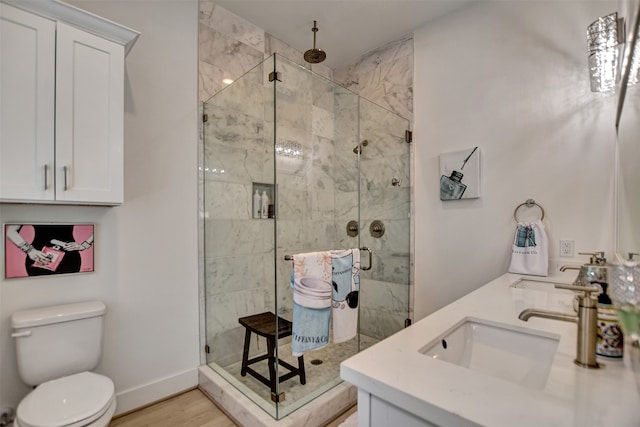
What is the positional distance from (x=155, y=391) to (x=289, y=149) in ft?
6.35

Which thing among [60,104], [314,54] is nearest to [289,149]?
[314,54]

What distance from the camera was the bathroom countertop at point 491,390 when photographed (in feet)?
1.95

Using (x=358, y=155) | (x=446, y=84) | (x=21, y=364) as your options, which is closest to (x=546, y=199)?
(x=446, y=84)

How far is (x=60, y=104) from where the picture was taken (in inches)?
58.3

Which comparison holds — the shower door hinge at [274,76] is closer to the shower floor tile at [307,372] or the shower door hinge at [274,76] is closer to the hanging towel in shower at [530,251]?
the shower floor tile at [307,372]

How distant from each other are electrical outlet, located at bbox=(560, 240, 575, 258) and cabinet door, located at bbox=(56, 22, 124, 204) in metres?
2.72

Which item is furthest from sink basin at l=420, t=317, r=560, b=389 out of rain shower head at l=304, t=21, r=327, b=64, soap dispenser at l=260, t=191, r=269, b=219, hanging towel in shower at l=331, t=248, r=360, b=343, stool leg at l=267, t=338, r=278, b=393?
rain shower head at l=304, t=21, r=327, b=64

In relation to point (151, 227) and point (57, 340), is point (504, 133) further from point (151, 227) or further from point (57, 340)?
point (57, 340)

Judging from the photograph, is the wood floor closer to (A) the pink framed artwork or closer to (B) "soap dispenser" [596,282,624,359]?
(A) the pink framed artwork

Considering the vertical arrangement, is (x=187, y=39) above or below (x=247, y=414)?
above

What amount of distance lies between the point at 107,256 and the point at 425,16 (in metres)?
3.02

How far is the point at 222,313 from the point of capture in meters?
2.33

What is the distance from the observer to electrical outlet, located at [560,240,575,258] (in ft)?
6.14

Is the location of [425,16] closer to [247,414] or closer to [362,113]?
[362,113]
